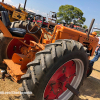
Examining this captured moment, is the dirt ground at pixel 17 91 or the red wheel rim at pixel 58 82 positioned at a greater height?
the red wheel rim at pixel 58 82

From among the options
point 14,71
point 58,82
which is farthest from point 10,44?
point 58,82

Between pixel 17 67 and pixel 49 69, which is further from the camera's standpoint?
pixel 17 67

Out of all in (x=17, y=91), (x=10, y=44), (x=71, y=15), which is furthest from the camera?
(x=71, y=15)

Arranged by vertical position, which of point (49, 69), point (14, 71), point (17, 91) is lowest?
point (17, 91)

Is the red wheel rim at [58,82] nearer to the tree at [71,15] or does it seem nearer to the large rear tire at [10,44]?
Answer: the large rear tire at [10,44]

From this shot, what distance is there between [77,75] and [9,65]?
1.62 m

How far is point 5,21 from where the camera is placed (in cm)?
189

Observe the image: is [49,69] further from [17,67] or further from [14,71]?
[17,67]

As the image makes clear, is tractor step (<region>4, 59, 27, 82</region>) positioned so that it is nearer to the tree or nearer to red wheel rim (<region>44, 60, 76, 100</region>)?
red wheel rim (<region>44, 60, 76, 100</region>)

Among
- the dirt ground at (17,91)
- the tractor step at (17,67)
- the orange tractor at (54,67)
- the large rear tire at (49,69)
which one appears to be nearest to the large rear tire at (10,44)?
the orange tractor at (54,67)

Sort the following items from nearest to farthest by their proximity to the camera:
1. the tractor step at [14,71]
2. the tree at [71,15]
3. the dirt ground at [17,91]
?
the dirt ground at [17,91] < the tractor step at [14,71] < the tree at [71,15]

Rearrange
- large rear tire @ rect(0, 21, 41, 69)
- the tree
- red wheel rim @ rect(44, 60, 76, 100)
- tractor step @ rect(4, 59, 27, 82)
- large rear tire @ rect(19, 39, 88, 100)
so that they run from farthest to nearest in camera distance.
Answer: the tree < large rear tire @ rect(0, 21, 41, 69) < tractor step @ rect(4, 59, 27, 82) < red wheel rim @ rect(44, 60, 76, 100) < large rear tire @ rect(19, 39, 88, 100)

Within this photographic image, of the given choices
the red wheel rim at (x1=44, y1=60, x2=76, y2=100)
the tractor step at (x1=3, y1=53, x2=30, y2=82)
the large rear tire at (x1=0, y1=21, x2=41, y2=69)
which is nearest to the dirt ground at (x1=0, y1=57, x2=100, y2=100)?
the tractor step at (x1=3, y1=53, x2=30, y2=82)

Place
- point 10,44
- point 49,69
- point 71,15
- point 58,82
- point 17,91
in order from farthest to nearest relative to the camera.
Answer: point 71,15
point 10,44
point 17,91
point 58,82
point 49,69
